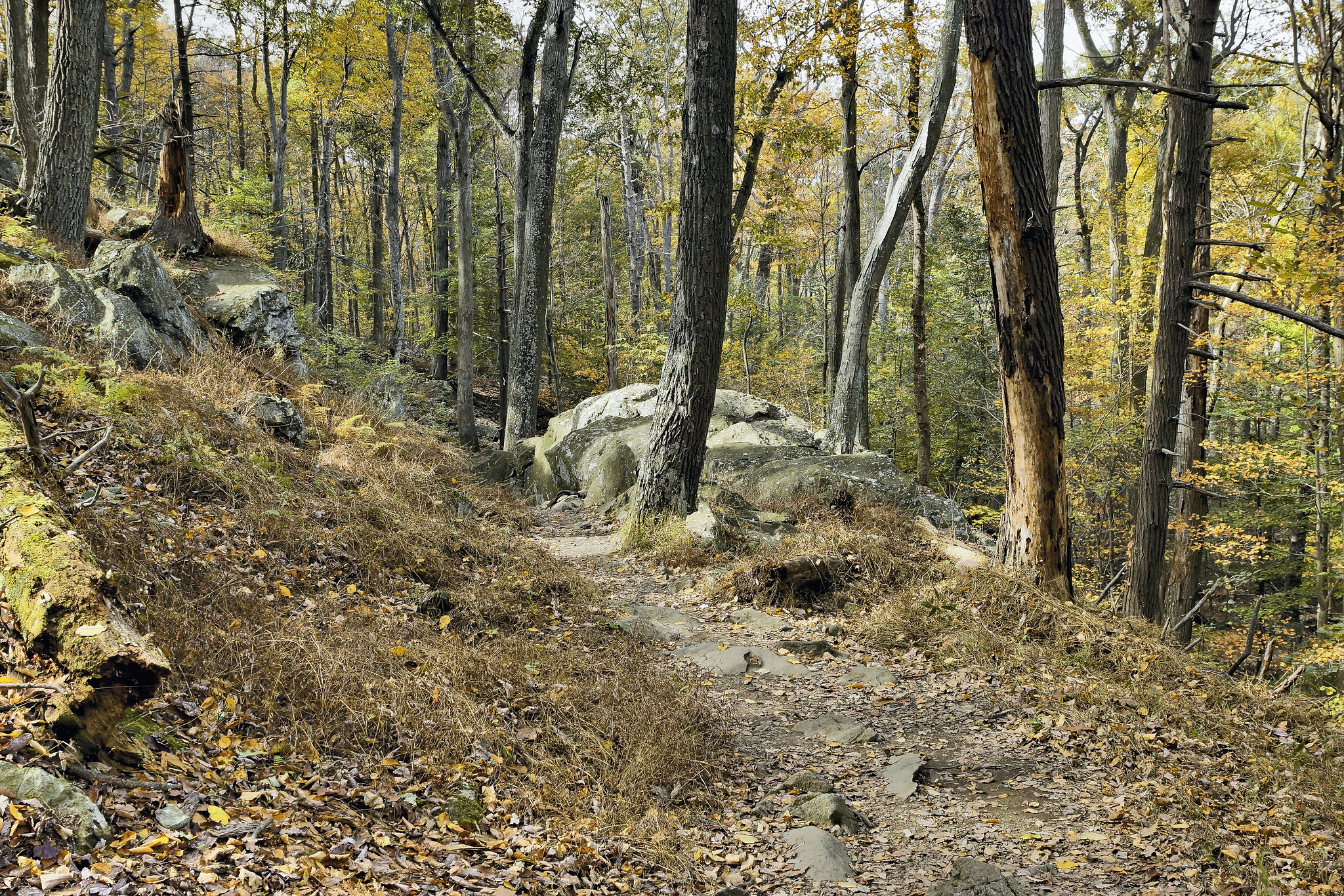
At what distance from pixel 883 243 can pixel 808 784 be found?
9.11m

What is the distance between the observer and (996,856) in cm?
337

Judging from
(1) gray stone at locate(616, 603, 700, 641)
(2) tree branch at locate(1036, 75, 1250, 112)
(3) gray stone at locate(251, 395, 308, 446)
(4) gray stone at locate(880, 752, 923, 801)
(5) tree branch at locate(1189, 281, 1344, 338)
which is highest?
(2) tree branch at locate(1036, 75, 1250, 112)

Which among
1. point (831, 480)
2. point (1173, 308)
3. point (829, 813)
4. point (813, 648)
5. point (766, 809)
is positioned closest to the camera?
point (829, 813)

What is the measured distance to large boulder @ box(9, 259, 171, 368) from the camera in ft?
22.7

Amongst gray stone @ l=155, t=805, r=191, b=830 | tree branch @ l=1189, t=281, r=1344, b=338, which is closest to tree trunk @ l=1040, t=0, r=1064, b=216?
tree branch @ l=1189, t=281, r=1344, b=338

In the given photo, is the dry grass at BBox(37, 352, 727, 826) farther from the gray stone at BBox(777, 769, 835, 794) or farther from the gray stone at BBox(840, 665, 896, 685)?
the gray stone at BBox(840, 665, 896, 685)

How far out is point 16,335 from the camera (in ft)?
19.0

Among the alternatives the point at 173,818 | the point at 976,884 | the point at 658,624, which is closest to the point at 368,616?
the point at 173,818

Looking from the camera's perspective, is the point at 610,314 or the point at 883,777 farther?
the point at 610,314

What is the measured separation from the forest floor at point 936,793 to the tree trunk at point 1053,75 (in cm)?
877

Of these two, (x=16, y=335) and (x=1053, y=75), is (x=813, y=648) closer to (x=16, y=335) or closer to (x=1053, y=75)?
(x=16, y=335)

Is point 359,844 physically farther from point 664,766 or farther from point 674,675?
point 674,675

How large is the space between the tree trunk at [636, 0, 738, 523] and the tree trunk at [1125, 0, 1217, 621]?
450 cm

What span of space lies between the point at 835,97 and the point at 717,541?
9328 millimetres
